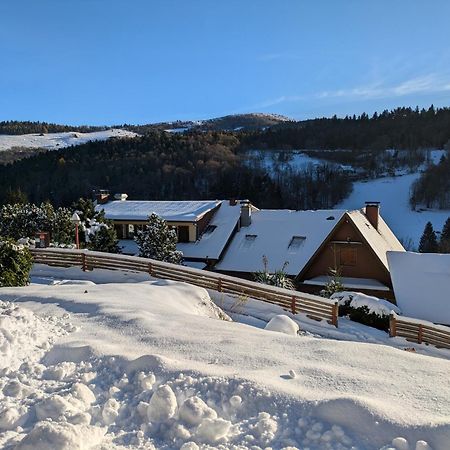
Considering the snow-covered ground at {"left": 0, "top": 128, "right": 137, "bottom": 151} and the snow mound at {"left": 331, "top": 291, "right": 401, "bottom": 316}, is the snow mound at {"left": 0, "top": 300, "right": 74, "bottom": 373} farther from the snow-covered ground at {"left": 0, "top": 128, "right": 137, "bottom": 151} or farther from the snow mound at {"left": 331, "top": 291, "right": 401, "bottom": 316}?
the snow-covered ground at {"left": 0, "top": 128, "right": 137, "bottom": 151}

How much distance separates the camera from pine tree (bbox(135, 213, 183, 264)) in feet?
75.8

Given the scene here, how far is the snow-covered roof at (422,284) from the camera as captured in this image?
713 inches

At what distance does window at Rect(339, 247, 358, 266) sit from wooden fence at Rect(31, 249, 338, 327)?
11.0 metres

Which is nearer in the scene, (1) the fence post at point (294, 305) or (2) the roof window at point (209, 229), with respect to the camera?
(1) the fence post at point (294, 305)

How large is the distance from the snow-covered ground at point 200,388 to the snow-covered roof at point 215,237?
16742 mm

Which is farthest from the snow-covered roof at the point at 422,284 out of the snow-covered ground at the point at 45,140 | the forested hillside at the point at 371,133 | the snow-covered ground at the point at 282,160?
the snow-covered ground at the point at 45,140

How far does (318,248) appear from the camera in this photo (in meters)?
23.8

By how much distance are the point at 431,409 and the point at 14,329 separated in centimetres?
635

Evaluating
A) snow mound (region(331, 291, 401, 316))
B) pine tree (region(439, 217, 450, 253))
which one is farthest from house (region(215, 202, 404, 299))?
pine tree (region(439, 217, 450, 253))

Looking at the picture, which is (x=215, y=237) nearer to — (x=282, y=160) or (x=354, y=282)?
(x=354, y=282)

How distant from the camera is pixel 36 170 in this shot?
347ft

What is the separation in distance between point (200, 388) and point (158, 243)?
697 inches

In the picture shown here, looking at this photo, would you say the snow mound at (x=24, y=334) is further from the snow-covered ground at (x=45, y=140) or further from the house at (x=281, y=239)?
the snow-covered ground at (x=45, y=140)

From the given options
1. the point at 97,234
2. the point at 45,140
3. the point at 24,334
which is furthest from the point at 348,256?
the point at 45,140
